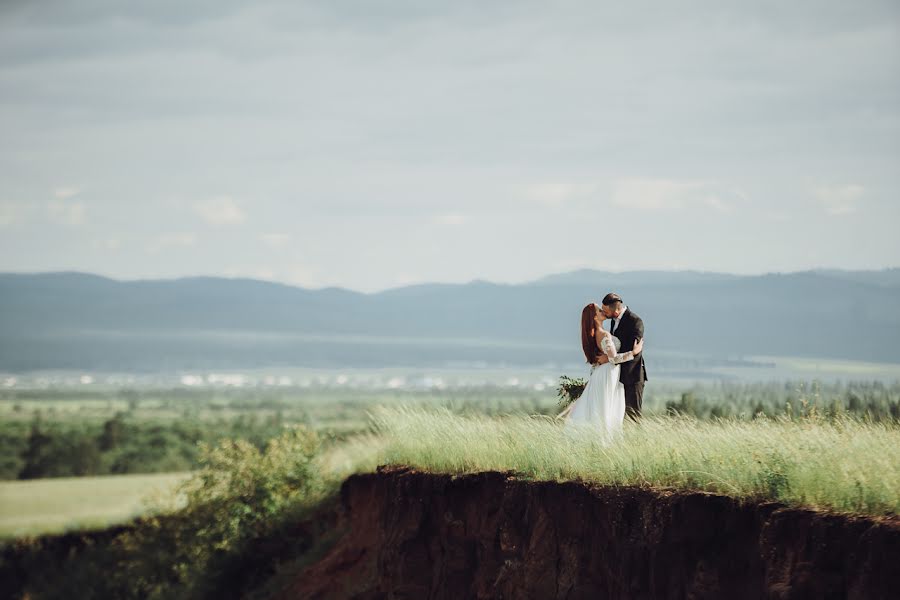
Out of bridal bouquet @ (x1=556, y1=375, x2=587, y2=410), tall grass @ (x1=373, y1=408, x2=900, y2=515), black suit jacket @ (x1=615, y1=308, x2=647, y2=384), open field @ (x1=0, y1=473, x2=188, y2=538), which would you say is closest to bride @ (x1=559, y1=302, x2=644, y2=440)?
black suit jacket @ (x1=615, y1=308, x2=647, y2=384)

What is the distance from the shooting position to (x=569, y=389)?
21297mm

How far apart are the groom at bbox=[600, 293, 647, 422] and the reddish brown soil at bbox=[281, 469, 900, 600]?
7.69 feet

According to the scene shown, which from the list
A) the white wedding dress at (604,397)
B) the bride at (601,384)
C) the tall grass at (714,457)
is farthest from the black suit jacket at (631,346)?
the tall grass at (714,457)

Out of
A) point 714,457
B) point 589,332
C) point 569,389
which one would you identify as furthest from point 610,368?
point 714,457

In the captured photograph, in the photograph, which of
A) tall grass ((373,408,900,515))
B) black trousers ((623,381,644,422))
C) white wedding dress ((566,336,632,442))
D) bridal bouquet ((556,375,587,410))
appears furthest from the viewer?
bridal bouquet ((556,375,587,410))

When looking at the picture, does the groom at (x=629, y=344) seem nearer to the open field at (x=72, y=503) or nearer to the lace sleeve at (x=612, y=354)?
the lace sleeve at (x=612, y=354)

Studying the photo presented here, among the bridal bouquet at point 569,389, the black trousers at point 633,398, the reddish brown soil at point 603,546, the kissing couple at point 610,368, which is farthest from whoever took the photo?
the bridal bouquet at point 569,389

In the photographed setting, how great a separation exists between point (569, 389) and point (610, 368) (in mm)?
2031

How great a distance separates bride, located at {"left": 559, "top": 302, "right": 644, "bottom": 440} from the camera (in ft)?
63.0

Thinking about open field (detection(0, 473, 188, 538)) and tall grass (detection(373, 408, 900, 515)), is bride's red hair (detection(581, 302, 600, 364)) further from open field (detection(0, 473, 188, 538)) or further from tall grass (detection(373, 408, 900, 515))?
open field (detection(0, 473, 188, 538))

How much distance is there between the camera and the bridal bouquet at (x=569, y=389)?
69.6 feet

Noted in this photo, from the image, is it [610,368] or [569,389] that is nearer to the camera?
[610,368]

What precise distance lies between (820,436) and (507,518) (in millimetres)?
5176

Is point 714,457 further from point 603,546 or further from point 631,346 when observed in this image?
point 631,346
